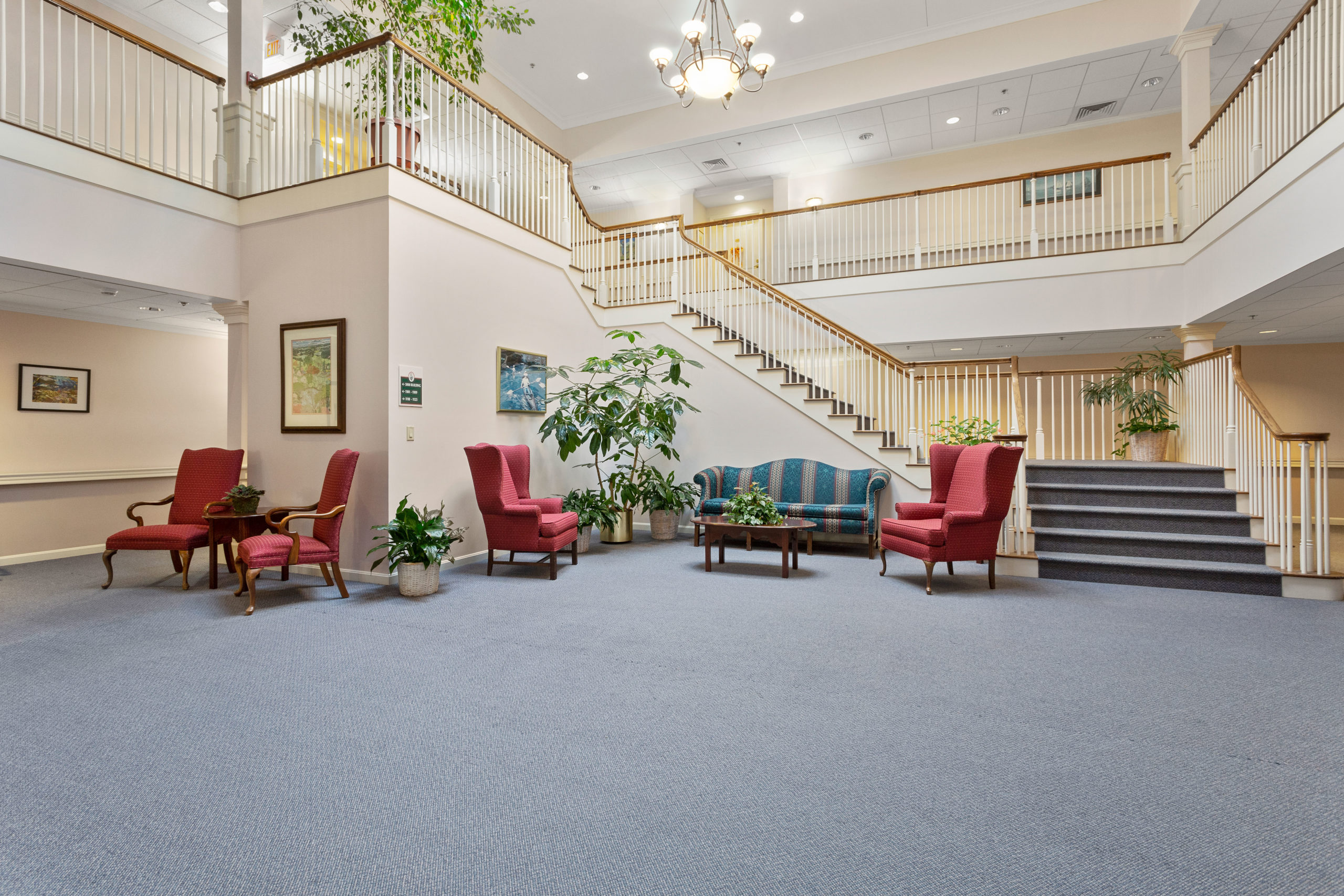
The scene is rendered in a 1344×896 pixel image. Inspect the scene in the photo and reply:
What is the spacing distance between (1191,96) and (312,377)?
1014 centimetres

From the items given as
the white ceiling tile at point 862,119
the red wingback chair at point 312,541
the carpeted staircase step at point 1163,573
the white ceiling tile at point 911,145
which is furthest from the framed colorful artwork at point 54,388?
the white ceiling tile at point 911,145

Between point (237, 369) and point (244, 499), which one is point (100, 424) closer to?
point (237, 369)

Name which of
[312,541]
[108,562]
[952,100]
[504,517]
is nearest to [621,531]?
[504,517]

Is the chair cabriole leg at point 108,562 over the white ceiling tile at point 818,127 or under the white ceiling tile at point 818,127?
under

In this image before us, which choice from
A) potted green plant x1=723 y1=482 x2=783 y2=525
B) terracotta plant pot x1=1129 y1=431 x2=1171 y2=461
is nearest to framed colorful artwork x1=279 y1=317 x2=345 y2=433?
potted green plant x1=723 y1=482 x2=783 y2=525

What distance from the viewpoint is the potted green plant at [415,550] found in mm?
4824

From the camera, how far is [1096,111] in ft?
30.9

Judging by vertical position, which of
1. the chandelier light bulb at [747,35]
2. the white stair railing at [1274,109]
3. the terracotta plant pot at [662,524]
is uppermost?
the chandelier light bulb at [747,35]

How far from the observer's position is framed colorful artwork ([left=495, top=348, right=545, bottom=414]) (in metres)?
6.64

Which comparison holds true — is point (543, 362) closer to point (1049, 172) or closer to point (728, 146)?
point (728, 146)

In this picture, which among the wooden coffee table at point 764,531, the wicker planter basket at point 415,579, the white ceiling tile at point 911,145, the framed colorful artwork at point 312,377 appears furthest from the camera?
the white ceiling tile at point 911,145

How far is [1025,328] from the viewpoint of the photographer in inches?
313

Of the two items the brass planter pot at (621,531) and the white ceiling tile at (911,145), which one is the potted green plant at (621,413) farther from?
the white ceiling tile at (911,145)

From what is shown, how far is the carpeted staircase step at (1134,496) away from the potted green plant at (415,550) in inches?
218
